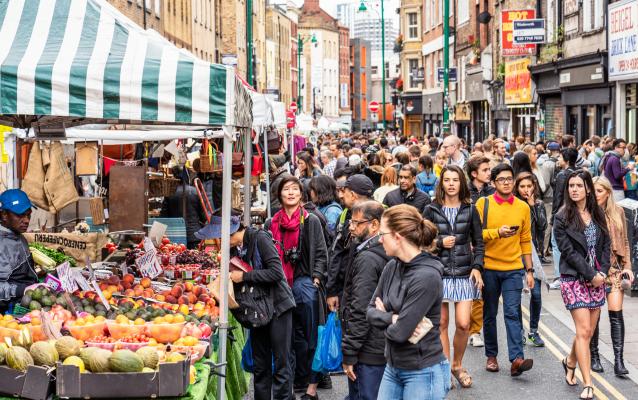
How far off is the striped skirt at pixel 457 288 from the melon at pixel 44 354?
13.0 ft

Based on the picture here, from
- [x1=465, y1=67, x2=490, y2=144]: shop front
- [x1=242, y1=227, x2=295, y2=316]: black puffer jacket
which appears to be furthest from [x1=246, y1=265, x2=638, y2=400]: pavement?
[x1=465, y1=67, x2=490, y2=144]: shop front

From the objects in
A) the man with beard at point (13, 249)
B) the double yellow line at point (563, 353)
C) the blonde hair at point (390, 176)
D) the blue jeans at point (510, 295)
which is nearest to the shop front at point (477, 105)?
the blonde hair at point (390, 176)

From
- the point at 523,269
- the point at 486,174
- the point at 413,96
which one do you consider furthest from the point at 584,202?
the point at 413,96

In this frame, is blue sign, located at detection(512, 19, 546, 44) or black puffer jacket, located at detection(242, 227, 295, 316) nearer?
black puffer jacket, located at detection(242, 227, 295, 316)

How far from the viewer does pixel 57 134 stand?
1004 cm

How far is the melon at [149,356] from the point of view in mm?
6832

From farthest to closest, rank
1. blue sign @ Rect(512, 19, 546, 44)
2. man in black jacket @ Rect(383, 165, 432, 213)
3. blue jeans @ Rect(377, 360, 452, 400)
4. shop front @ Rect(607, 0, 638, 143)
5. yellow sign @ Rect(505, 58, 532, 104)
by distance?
1. yellow sign @ Rect(505, 58, 532, 104)
2. blue sign @ Rect(512, 19, 546, 44)
3. shop front @ Rect(607, 0, 638, 143)
4. man in black jacket @ Rect(383, 165, 432, 213)
5. blue jeans @ Rect(377, 360, 452, 400)

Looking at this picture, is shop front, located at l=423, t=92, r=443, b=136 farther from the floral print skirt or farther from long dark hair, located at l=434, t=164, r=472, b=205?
the floral print skirt

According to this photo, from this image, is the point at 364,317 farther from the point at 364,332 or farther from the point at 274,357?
the point at 274,357

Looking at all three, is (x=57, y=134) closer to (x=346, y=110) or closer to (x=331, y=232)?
(x=331, y=232)

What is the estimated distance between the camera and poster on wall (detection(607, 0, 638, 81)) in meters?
24.0

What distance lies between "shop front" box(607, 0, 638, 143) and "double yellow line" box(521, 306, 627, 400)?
1186 centimetres

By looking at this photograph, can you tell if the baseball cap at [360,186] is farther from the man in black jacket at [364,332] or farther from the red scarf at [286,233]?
the man in black jacket at [364,332]

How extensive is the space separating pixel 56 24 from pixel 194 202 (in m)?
8.45
